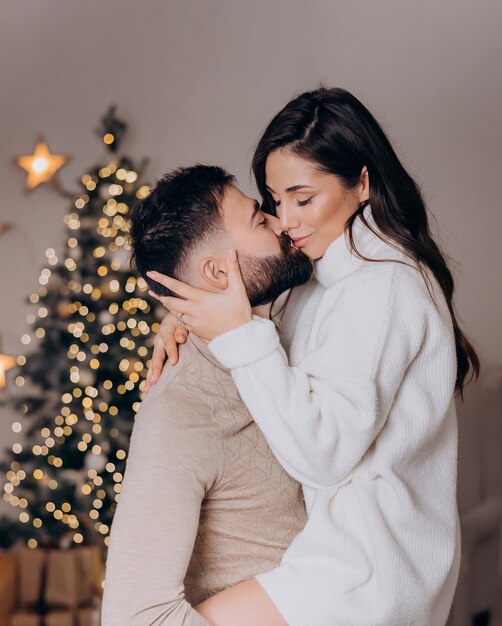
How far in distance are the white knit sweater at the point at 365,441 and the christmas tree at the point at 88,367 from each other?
1913 millimetres

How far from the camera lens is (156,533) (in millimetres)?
1269

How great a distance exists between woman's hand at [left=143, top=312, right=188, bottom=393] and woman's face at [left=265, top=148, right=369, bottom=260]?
304mm

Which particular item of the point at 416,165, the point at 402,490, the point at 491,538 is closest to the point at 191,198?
the point at 402,490

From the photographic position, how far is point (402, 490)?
1.44 metres

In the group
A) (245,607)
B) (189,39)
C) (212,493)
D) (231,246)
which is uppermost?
(189,39)

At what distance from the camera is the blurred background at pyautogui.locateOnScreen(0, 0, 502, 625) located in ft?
12.4

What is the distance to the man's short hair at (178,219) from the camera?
5.08 ft

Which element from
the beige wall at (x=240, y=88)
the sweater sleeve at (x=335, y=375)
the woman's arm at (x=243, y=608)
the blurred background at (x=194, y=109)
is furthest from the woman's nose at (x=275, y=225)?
the beige wall at (x=240, y=88)

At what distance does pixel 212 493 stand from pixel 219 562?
0.45ft

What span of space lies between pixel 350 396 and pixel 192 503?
317 mm

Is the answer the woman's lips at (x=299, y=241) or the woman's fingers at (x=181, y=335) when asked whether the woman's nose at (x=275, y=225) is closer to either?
the woman's lips at (x=299, y=241)

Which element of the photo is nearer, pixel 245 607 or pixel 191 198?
pixel 245 607

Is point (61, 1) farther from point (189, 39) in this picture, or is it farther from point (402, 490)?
point (402, 490)

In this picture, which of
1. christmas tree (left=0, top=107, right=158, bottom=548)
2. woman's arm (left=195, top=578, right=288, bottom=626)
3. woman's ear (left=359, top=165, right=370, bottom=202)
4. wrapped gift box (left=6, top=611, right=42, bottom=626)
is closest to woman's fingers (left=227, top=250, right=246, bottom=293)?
woman's ear (left=359, top=165, right=370, bottom=202)
